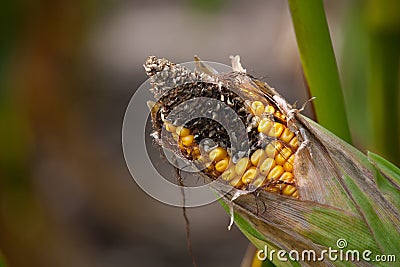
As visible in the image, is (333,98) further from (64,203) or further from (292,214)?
(64,203)

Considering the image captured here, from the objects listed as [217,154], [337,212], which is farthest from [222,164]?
[337,212]

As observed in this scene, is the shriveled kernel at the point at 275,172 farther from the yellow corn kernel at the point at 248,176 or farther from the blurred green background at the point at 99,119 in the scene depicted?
the blurred green background at the point at 99,119

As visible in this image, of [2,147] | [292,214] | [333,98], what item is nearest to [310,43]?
[333,98]

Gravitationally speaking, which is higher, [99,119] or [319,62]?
[319,62]

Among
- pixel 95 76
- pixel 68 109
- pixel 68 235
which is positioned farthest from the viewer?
pixel 95 76

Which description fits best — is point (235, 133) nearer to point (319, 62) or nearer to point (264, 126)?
point (264, 126)

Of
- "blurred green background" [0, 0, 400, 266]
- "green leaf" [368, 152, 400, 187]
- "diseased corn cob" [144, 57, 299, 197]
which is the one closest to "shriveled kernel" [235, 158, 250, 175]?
"diseased corn cob" [144, 57, 299, 197]

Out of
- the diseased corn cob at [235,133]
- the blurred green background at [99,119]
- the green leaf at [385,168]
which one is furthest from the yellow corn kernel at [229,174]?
the blurred green background at [99,119]
